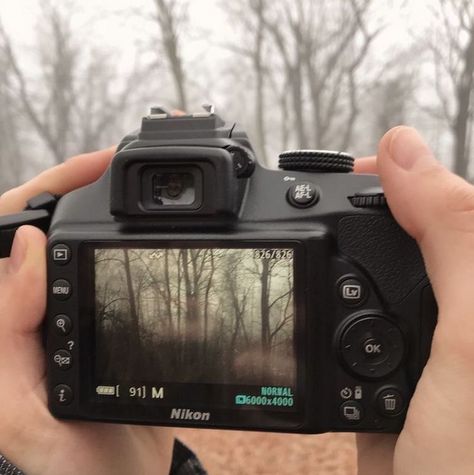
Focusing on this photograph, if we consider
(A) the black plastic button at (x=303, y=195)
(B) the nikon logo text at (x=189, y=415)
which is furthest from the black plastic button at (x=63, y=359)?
(A) the black plastic button at (x=303, y=195)

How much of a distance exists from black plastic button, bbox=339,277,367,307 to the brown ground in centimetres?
133

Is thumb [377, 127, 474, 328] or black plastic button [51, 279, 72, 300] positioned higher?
thumb [377, 127, 474, 328]

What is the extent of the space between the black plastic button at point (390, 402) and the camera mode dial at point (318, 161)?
0.69 ft

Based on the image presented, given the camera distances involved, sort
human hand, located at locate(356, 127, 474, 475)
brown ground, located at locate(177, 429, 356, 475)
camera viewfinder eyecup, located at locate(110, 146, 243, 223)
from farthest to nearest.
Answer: brown ground, located at locate(177, 429, 356, 475)
camera viewfinder eyecup, located at locate(110, 146, 243, 223)
human hand, located at locate(356, 127, 474, 475)

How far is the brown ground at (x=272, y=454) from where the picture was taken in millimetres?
1788

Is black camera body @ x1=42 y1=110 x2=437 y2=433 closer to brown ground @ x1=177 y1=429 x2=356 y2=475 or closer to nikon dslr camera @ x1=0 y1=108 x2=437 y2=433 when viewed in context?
nikon dslr camera @ x1=0 y1=108 x2=437 y2=433

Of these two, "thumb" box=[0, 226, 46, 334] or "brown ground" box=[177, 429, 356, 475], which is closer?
"thumb" box=[0, 226, 46, 334]

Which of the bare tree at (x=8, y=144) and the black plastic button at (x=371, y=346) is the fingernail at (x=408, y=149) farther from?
the bare tree at (x=8, y=144)

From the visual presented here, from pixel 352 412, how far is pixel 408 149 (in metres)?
0.24

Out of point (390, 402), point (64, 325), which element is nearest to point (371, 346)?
point (390, 402)

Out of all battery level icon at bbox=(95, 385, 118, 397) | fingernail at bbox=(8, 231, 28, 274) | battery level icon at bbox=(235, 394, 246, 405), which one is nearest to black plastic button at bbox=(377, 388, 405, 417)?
battery level icon at bbox=(235, 394, 246, 405)

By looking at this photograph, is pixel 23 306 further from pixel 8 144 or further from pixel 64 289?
pixel 8 144

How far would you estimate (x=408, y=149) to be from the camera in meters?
0.53

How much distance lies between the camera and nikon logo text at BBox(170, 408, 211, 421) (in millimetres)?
568
